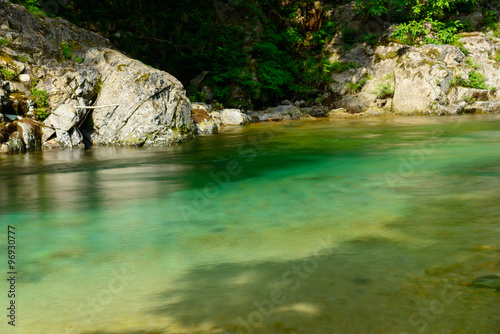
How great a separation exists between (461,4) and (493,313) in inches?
918

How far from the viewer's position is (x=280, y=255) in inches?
134

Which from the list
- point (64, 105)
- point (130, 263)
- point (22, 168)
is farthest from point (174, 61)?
point (130, 263)

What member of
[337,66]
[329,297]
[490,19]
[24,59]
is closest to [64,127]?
[24,59]

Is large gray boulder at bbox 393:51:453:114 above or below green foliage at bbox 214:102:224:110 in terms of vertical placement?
above

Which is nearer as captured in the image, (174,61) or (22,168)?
(22,168)

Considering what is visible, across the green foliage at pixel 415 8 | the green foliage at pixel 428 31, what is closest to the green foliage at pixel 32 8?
the green foliage at pixel 415 8

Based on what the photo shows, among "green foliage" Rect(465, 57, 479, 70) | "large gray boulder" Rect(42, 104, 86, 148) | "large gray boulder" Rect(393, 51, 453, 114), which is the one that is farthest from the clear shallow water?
"green foliage" Rect(465, 57, 479, 70)

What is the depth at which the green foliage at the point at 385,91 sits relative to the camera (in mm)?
19328

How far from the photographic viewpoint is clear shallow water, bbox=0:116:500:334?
246cm

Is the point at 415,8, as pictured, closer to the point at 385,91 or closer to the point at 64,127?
the point at 385,91

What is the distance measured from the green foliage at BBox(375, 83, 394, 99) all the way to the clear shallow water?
463 inches

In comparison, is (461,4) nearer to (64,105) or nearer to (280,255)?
(64,105)

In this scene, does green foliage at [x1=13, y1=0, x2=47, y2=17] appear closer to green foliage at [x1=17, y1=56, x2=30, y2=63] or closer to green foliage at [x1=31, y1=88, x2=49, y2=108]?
green foliage at [x1=17, y1=56, x2=30, y2=63]

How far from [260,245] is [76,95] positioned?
32.1ft
